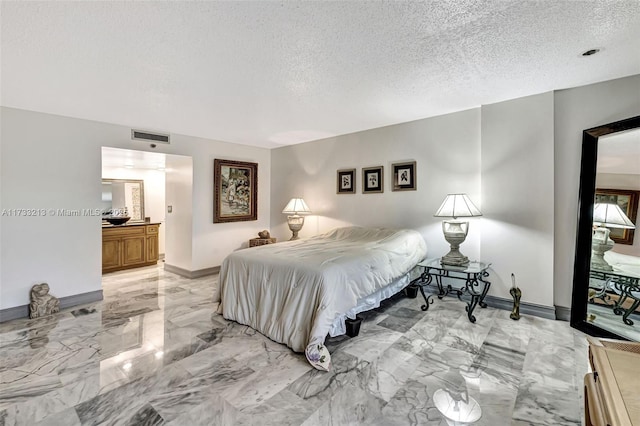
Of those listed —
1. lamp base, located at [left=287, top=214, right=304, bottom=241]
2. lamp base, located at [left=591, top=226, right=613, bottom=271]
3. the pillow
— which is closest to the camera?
the pillow

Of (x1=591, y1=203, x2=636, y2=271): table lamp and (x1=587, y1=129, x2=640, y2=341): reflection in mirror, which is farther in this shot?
(x1=591, y1=203, x2=636, y2=271): table lamp

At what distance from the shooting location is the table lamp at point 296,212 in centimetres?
499

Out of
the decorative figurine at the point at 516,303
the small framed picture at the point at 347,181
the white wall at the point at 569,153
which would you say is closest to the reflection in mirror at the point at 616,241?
the white wall at the point at 569,153

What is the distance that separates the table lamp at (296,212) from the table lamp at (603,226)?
3.65 meters

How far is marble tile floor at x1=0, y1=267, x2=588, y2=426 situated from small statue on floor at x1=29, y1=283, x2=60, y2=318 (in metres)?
0.17

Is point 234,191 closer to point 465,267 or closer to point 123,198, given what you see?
point 123,198

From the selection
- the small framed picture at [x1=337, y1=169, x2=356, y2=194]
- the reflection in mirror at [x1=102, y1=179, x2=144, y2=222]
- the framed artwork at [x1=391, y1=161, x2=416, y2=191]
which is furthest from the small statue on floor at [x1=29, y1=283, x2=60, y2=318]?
the framed artwork at [x1=391, y1=161, x2=416, y2=191]

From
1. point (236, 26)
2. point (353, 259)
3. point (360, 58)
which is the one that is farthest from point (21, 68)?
point (353, 259)

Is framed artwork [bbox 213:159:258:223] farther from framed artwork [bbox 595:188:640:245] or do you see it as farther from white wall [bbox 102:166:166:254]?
framed artwork [bbox 595:188:640:245]

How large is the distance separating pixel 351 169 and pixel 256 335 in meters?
2.96

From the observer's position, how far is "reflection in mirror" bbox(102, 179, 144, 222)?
5836 millimetres

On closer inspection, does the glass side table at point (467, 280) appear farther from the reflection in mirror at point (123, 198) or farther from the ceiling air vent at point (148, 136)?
the reflection in mirror at point (123, 198)

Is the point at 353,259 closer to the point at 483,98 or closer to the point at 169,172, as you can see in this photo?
the point at 483,98

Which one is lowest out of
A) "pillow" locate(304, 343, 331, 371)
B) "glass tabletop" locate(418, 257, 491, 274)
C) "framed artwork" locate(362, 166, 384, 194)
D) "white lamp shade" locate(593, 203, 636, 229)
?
"pillow" locate(304, 343, 331, 371)
